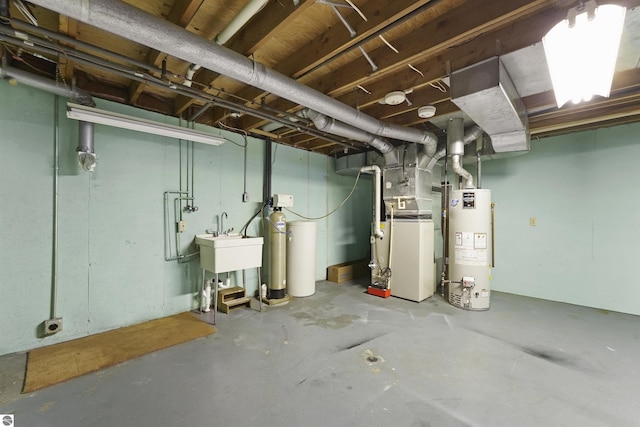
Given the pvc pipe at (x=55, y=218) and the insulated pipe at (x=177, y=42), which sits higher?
the insulated pipe at (x=177, y=42)

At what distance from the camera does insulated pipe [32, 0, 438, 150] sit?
1.25m

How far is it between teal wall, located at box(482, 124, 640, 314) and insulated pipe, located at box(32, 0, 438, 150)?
3.59m

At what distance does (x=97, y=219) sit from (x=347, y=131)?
2.84 m

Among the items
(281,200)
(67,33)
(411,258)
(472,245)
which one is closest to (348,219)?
(411,258)

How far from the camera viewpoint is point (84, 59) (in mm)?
1904

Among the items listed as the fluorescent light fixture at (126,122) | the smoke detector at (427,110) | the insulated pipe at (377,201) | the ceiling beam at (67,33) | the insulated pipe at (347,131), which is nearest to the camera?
the ceiling beam at (67,33)

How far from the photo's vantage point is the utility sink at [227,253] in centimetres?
282

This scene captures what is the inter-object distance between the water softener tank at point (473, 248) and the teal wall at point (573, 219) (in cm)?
117

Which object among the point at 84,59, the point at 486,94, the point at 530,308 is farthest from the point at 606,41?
the point at 530,308

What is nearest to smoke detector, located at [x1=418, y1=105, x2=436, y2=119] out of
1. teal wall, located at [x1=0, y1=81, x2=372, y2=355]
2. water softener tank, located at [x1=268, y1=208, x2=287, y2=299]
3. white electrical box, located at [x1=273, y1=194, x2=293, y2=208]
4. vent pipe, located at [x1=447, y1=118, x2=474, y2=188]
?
vent pipe, located at [x1=447, y1=118, x2=474, y2=188]

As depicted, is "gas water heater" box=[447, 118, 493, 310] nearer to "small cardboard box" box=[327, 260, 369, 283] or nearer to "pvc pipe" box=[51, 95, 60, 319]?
"small cardboard box" box=[327, 260, 369, 283]

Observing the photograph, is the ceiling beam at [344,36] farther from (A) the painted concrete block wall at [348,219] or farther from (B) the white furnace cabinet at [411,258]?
(A) the painted concrete block wall at [348,219]

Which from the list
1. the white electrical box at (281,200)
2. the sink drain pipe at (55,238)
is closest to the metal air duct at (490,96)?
the white electrical box at (281,200)

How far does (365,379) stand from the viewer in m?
1.90
